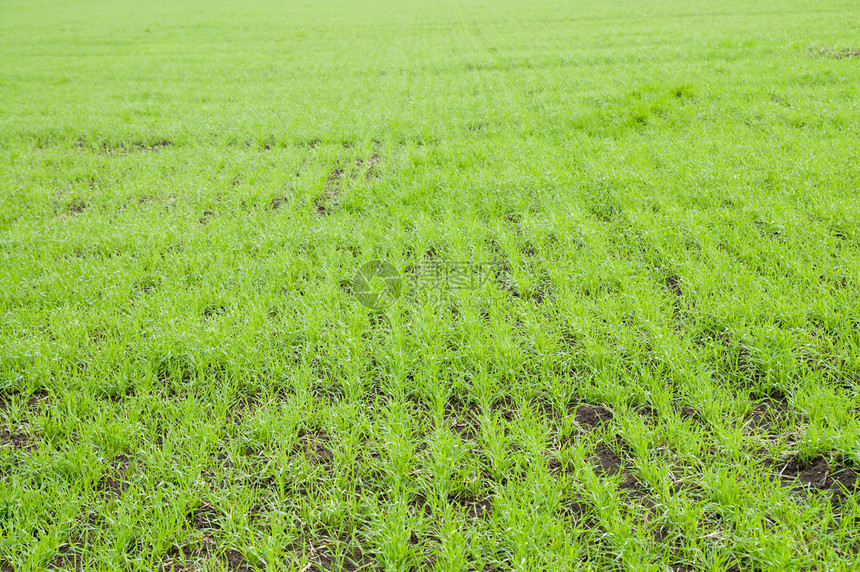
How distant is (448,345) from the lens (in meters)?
3.70

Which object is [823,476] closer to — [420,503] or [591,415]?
[591,415]

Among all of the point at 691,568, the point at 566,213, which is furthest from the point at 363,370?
the point at 566,213

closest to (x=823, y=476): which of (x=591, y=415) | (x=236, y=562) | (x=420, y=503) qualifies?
(x=591, y=415)

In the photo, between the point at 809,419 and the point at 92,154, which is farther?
the point at 92,154

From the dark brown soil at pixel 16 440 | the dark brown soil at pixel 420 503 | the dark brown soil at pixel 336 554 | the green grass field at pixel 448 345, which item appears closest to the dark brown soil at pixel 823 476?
the green grass field at pixel 448 345

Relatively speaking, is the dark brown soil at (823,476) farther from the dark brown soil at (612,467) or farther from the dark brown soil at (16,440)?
the dark brown soil at (16,440)

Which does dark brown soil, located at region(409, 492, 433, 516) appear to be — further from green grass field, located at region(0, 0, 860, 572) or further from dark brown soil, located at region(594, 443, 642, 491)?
dark brown soil, located at region(594, 443, 642, 491)

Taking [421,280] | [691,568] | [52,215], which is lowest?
[691,568]

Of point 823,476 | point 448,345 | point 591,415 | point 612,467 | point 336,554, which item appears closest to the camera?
point 336,554

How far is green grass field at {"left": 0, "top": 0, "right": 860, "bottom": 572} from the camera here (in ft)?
7.69

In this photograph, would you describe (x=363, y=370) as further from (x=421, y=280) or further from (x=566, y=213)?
(x=566, y=213)

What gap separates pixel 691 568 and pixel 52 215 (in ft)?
24.6

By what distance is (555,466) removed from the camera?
270 centimetres

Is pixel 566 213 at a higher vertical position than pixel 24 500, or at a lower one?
higher
